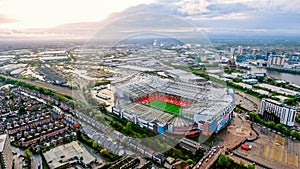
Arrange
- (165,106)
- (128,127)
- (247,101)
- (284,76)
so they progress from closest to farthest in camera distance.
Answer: (128,127)
(165,106)
(247,101)
(284,76)

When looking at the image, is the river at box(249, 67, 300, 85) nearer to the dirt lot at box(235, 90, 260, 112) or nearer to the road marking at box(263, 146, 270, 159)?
the dirt lot at box(235, 90, 260, 112)

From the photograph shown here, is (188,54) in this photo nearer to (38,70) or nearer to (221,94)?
(221,94)

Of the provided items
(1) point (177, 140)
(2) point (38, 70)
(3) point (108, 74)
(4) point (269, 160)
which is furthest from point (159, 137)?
(2) point (38, 70)

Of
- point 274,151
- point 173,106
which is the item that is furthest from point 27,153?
point 274,151

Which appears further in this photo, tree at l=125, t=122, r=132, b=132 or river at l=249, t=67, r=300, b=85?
river at l=249, t=67, r=300, b=85

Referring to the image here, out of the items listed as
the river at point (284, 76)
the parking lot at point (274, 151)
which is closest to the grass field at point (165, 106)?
the parking lot at point (274, 151)

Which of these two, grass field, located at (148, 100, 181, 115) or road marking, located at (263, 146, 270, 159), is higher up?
grass field, located at (148, 100, 181, 115)

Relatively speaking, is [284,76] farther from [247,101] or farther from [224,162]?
[224,162]

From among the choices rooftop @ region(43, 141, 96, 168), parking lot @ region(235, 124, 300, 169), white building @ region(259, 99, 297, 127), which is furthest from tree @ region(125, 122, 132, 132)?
white building @ region(259, 99, 297, 127)
